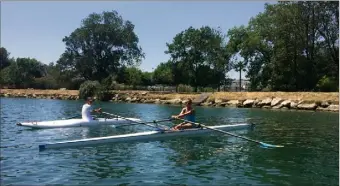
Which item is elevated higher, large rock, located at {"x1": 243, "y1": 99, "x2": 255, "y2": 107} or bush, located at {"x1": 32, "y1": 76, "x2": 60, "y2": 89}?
bush, located at {"x1": 32, "y1": 76, "x2": 60, "y2": 89}

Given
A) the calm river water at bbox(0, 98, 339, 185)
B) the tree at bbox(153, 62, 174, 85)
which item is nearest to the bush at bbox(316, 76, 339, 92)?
the tree at bbox(153, 62, 174, 85)

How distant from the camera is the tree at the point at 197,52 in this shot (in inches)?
2872

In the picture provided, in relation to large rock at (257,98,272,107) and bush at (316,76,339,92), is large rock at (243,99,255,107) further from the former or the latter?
bush at (316,76,339,92)

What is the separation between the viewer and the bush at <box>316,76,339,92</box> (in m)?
53.4

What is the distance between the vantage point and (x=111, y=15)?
280 feet

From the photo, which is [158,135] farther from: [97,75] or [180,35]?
[97,75]

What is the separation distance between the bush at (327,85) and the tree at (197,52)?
20.6 meters

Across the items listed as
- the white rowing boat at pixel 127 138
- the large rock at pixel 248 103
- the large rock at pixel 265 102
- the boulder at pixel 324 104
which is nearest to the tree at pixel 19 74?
the large rock at pixel 248 103

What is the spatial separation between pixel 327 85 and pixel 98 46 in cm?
4790

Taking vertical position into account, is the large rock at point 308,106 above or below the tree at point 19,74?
below

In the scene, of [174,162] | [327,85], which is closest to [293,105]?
[327,85]

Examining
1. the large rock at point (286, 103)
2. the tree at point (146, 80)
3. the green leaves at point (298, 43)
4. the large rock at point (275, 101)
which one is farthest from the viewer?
the tree at point (146, 80)

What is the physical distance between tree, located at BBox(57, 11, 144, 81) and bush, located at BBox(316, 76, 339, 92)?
41537 mm

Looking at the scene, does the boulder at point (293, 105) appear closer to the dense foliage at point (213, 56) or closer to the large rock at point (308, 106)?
the large rock at point (308, 106)
